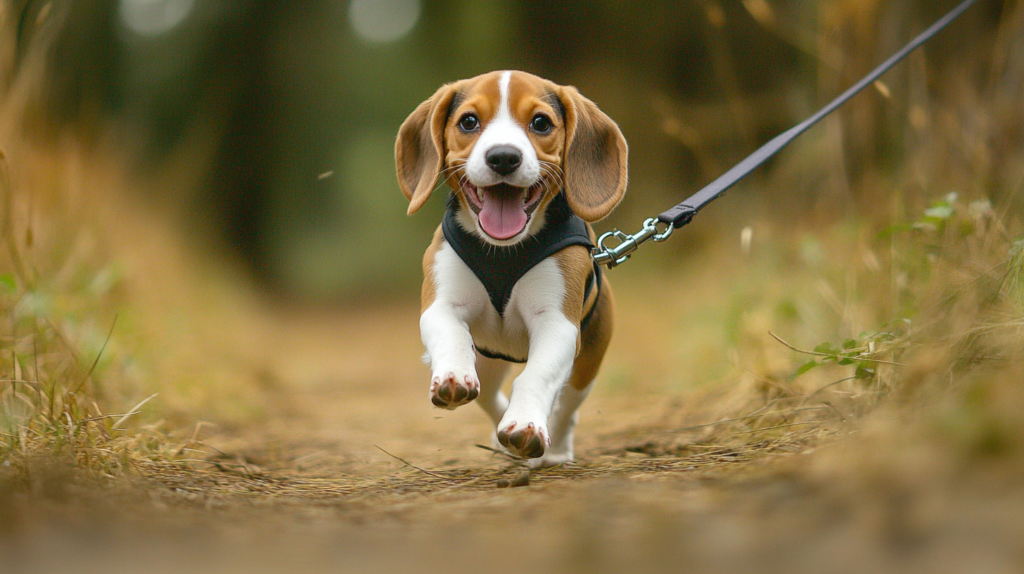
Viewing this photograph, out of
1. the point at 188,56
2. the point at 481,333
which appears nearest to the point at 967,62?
the point at 481,333

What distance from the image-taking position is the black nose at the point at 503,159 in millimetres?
2457

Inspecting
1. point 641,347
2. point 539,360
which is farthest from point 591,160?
point 641,347

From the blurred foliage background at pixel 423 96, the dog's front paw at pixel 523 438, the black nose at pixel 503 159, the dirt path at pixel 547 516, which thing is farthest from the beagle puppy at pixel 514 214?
the blurred foliage background at pixel 423 96

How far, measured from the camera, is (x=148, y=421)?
317cm

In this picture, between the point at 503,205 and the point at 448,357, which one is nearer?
the point at 448,357

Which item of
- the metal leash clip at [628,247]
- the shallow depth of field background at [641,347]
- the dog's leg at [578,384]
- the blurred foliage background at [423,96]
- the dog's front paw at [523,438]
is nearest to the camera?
the shallow depth of field background at [641,347]

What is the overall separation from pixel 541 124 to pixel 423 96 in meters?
14.4

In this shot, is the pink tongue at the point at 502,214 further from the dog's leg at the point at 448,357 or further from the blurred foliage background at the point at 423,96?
the blurred foliage background at the point at 423,96

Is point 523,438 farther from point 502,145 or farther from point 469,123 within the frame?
point 469,123

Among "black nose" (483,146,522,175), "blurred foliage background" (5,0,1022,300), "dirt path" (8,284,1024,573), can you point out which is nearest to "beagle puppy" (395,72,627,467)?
"black nose" (483,146,522,175)

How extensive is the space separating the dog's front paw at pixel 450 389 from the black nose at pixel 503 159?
2.34 ft

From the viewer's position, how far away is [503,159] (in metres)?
2.46

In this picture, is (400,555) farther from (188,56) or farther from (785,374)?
(188,56)

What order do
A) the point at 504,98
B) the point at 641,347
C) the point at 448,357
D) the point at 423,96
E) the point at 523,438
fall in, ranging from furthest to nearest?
the point at 423,96 < the point at 641,347 < the point at 504,98 < the point at 448,357 < the point at 523,438
